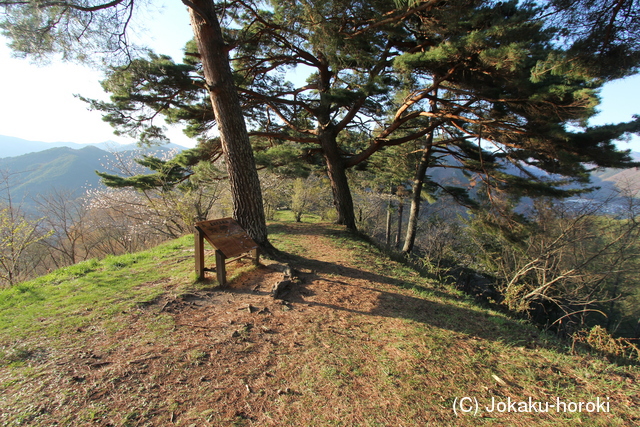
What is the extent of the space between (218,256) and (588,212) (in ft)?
33.2

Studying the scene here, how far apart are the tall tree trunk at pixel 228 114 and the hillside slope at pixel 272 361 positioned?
125 cm

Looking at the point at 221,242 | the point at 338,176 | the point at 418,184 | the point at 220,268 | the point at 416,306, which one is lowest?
the point at 416,306

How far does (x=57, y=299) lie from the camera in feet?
11.2

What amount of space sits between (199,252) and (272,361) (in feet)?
7.05

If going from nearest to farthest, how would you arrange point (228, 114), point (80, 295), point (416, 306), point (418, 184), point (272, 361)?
point (272, 361), point (80, 295), point (416, 306), point (228, 114), point (418, 184)

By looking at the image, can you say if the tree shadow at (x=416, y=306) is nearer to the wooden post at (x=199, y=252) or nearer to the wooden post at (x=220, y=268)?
the wooden post at (x=220, y=268)

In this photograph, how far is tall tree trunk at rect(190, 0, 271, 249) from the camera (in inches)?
171

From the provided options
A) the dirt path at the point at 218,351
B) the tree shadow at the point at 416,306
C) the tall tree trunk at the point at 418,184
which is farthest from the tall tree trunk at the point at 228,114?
the tall tree trunk at the point at 418,184

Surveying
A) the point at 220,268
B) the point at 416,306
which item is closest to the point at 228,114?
the point at 220,268

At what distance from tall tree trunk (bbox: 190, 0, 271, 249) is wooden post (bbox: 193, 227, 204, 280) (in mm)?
984

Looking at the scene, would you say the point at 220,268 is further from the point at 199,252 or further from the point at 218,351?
the point at 218,351

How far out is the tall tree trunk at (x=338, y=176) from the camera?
27.0 ft

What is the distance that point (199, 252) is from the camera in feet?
12.8

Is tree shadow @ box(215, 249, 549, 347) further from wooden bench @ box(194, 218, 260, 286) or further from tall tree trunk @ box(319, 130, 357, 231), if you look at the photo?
tall tree trunk @ box(319, 130, 357, 231)
